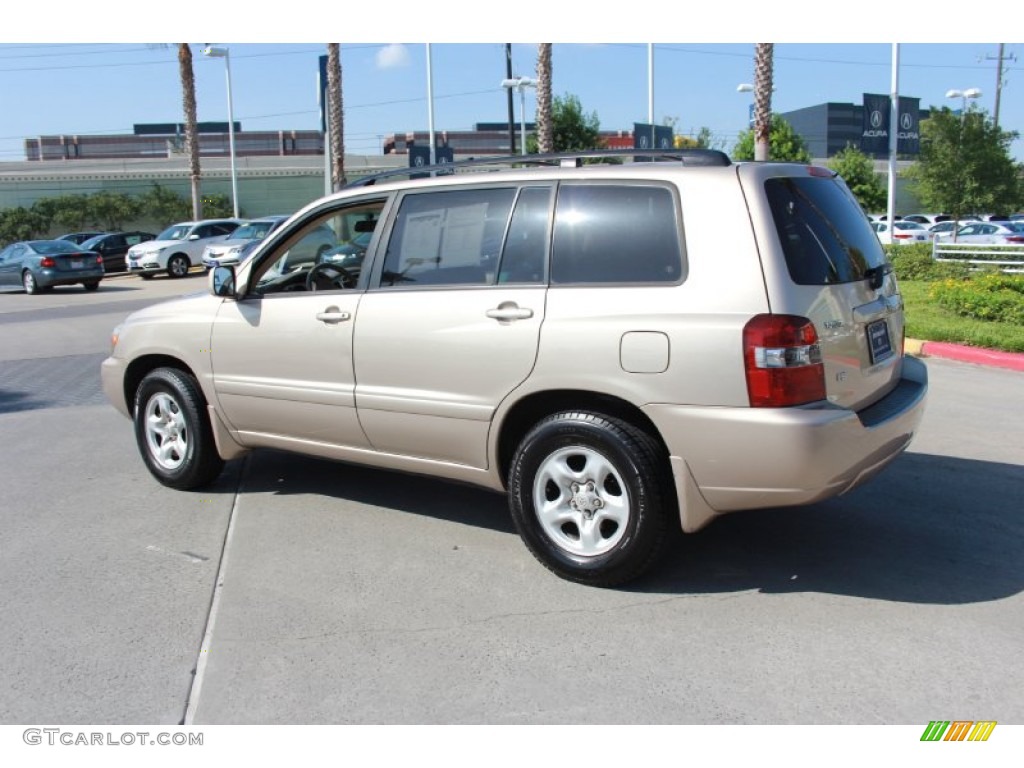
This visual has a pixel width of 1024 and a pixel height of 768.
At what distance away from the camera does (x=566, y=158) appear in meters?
4.91

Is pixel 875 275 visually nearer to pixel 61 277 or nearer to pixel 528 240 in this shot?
pixel 528 240

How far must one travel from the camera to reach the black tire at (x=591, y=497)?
4301mm

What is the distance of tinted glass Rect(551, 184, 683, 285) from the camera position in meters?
4.34

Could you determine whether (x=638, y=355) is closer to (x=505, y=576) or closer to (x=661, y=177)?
(x=661, y=177)

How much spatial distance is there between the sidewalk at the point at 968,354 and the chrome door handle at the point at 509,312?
23.5ft

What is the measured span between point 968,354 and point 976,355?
10 cm

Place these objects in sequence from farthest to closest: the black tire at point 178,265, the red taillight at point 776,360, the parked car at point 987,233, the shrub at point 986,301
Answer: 1. the parked car at point 987,233
2. the black tire at point 178,265
3. the shrub at point 986,301
4. the red taillight at point 776,360

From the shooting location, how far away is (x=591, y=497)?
448 cm

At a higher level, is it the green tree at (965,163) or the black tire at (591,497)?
the green tree at (965,163)

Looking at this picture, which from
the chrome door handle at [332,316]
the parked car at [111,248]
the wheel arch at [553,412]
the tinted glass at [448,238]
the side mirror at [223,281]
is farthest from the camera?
the parked car at [111,248]

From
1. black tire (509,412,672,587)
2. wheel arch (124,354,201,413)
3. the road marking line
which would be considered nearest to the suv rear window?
black tire (509,412,672,587)

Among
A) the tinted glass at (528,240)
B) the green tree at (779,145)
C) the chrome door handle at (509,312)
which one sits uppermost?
the green tree at (779,145)
